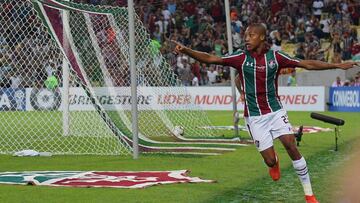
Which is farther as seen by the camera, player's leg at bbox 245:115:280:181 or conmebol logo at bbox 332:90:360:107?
conmebol logo at bbox 332:90:360:107

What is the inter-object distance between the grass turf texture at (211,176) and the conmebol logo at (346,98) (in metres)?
15.0

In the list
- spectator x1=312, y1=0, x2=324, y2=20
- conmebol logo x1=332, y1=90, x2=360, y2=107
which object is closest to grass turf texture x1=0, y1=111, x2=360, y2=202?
conmebol logo x1=332, y1=90, x2=360, y2=107

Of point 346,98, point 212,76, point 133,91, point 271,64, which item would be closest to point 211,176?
point 271,64

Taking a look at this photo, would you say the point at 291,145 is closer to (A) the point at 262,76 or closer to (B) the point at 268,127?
(B) the point at 268,127

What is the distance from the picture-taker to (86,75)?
17531 mm

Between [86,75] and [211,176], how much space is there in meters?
5.41

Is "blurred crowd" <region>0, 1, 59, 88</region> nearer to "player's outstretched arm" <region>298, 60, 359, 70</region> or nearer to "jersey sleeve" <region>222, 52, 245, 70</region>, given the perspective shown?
"jersey sleeve" <region>222, 52, 245, 70</region>

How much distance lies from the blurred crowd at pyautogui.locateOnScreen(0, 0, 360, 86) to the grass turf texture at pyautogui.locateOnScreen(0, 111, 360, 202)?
2057 centimetres

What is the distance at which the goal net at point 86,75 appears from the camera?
57.9 feet

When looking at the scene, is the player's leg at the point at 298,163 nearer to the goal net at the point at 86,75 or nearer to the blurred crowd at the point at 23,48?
the goal net at the point at 86,75

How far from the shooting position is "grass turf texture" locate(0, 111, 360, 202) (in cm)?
1069

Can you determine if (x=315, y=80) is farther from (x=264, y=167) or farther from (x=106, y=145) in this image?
(x=264, y=167)

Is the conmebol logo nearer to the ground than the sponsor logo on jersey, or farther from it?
nearer to the ground

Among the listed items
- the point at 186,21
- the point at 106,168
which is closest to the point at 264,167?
the point at 106,168
